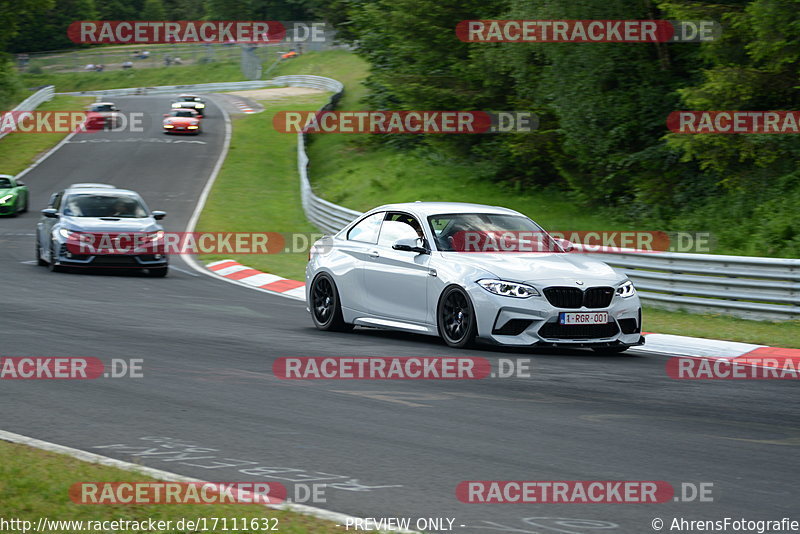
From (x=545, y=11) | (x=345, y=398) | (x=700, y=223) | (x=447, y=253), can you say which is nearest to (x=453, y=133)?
(x=545, y=11)

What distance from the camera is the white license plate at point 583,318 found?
10.9m

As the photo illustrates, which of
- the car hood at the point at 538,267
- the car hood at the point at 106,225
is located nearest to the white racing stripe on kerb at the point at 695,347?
the car hood at the point at 538,267

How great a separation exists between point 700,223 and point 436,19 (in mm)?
13137

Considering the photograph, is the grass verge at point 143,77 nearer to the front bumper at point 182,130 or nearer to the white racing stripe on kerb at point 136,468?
the front bumper at point 182,130

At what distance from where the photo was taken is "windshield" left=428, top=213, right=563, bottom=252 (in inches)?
466

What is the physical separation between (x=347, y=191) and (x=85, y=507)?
3245 centimetres

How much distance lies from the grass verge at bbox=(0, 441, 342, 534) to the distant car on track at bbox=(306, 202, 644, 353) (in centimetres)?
564

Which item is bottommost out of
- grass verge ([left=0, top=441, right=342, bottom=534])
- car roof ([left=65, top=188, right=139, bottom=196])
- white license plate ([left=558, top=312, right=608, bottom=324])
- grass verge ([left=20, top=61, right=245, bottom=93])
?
grass verge ([left=0, top=441, right=342, bottom=534])

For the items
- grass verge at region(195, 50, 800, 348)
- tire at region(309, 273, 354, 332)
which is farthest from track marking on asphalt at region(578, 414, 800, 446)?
grass verge at region(195, 50, 800, 348)

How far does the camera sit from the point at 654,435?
7309mm

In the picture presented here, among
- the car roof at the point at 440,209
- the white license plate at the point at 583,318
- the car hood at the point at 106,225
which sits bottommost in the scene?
the white license plate at the point at 583,318

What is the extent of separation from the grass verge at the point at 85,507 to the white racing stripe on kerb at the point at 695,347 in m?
7.61

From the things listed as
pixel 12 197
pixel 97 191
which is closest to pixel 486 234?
pixel 97 191

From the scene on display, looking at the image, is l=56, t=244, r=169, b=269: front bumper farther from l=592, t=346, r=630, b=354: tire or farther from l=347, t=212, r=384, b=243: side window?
l=592, t=346, r=630, b=354: tire
